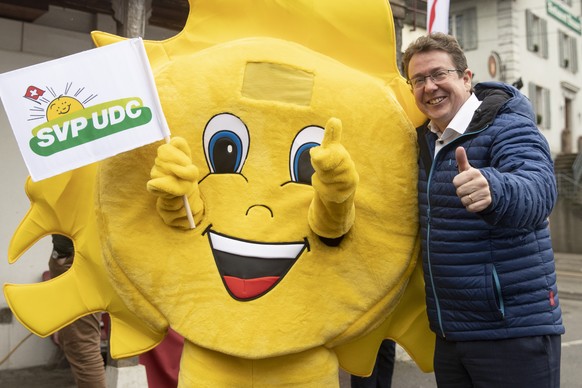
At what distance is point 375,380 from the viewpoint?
4062 millimetres

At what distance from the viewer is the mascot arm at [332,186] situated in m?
2.08

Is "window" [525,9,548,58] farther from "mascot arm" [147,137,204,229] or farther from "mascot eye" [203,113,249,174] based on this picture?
"mascot arm" [147,137,204,229]

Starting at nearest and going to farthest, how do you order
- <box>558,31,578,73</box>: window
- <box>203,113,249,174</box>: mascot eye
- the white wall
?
<box>203,113,249,174</box>: mascot eye < the white wall < <box>558,31,578,73</box>: window

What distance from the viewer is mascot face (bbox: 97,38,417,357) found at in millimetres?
2393

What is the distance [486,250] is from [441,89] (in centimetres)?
66

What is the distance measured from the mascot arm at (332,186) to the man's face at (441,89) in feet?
1.57

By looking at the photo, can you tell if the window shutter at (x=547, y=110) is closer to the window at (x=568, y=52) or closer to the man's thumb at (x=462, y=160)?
the window at (x=568, y=52)

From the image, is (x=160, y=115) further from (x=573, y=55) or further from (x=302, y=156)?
(x=573, y=55)

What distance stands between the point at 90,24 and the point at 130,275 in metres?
4.19

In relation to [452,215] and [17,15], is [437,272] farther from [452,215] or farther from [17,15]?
[17,15]

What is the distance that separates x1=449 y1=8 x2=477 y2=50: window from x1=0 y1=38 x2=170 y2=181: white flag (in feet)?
75.1

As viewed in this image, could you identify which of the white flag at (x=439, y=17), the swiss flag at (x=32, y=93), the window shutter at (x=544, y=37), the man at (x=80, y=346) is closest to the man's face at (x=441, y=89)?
the swiss flag at (x=32, y=93)

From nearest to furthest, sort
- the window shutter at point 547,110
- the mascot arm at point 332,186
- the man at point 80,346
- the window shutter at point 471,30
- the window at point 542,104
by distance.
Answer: the mascot arm at point 332,186
the man at point 80,346
the window shutter at point 471,30
the window at point 542,104
the window shutter at point 547,110

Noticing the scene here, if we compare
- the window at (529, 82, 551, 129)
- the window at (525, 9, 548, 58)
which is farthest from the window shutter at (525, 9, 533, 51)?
the window at (529, 82, 551, 129)
